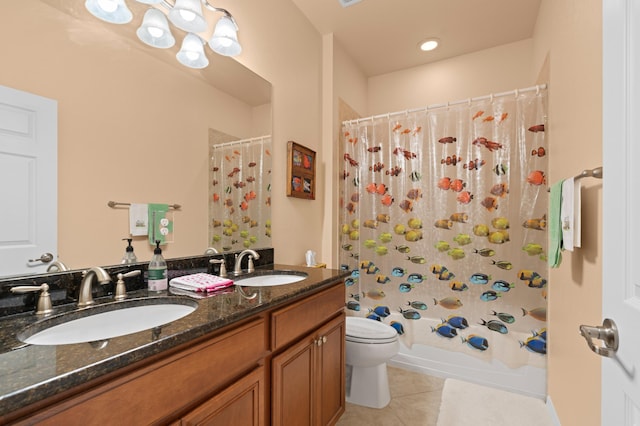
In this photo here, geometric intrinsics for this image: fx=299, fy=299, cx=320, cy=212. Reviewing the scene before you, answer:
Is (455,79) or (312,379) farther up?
(455,79)

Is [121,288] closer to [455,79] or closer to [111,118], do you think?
[111,118]

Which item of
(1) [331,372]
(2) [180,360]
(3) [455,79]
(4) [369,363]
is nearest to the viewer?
(2) [180,360]

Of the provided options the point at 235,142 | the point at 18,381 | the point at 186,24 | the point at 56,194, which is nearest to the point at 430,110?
the point at 235,142

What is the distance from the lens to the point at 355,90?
9.77ft

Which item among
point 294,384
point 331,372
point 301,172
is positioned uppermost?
point 301,172

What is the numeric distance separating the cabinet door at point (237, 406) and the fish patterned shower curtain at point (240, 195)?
778 millimetres

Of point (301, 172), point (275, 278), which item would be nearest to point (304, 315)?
point (275, 278)

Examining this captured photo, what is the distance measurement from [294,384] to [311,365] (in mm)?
136

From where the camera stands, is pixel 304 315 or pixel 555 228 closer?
pixel 304 315

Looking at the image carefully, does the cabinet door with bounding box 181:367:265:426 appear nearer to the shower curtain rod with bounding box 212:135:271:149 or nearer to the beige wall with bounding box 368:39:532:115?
the shower curtain rod with bounding box 212:135:271:149

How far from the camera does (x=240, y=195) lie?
5.72 ft

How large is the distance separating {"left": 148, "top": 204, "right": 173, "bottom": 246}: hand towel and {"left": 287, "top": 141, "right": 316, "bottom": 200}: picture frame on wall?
905 millimetres

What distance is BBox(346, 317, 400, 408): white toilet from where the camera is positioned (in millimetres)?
1849

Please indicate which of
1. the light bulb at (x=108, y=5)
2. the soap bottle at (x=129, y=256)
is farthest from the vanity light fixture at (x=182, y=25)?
the soap bottle at (x=129, y=256)
